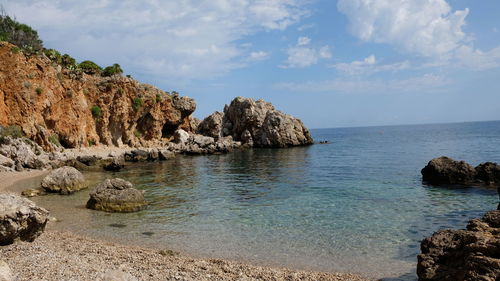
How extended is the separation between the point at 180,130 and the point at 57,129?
29361mm

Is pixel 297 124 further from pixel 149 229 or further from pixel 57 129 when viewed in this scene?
pixel 149 229

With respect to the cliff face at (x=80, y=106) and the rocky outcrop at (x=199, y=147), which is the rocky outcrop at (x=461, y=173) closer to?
the rocky outcrop at (x=199, y=147)

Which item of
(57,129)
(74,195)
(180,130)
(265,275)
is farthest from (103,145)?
(265,275)

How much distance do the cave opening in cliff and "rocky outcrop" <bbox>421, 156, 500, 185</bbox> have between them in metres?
60.3

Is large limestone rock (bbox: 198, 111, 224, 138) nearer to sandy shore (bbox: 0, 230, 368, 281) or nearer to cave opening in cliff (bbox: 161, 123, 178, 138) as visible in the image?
cave opening in cliff (bbox: 161, 123, 178, 138)

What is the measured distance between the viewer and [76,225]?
15.7 metres

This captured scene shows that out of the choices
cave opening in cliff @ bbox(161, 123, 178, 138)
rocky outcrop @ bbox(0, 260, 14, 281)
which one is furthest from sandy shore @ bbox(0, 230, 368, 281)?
cave opening in cliff @ bbox(161, 123, 178, 138)

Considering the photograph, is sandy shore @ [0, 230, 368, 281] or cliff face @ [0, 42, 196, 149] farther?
cliff face @ [0, 42, 196, 149]

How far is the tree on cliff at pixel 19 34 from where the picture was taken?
48781 mm

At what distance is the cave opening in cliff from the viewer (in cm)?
7812

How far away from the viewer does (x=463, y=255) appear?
838 cm

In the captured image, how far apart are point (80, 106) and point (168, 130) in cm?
2704

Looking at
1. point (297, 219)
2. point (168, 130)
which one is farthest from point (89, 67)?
point (297, 219)

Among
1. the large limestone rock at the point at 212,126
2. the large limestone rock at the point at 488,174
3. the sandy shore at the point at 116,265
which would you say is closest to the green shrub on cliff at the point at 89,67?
the large limestone rock at the point at 212,126
